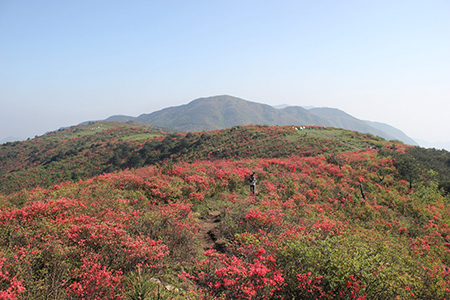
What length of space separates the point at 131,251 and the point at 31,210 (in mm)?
3089

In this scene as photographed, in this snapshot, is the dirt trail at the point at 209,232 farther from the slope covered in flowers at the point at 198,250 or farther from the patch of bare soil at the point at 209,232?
the slope covered in flowers at the point at 198,250

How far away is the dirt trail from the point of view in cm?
651

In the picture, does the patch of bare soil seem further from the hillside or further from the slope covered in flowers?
the hillside

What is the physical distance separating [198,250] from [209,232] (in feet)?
4.61

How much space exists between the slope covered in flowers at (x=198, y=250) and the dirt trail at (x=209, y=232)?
0.62 feet

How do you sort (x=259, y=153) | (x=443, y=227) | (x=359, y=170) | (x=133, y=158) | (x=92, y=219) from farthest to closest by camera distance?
1. (x=133, y=158)
2. (x=259, y=153)
3. (x=359, y=170)
4. (x=443, y=227)
5. (x=92, y=219)

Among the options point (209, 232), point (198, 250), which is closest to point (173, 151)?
point (209, 232)

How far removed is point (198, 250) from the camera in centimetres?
595

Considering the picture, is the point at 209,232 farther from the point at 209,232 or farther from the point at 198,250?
the point at 198,250

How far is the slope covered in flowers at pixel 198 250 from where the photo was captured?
388 centimetres

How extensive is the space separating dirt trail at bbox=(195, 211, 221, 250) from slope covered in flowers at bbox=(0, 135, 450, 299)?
19 cm

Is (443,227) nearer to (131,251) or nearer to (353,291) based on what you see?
(353,291)

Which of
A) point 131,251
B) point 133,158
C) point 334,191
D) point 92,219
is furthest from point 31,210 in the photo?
point 133,158

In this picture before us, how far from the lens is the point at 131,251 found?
4.51 metres
